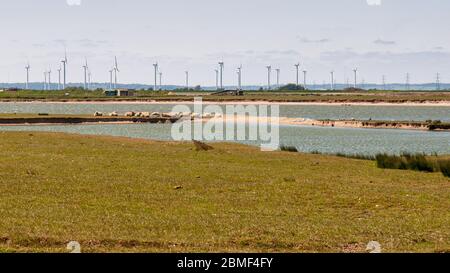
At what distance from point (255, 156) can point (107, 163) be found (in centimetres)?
1132

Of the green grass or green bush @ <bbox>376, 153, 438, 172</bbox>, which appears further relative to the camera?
green bush @ <bbox>376, 153, 438, 172</bbox>

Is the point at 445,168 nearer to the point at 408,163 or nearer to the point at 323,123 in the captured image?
the point at 408,163

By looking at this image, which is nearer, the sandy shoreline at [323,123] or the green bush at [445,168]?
the green bush at [445,168]

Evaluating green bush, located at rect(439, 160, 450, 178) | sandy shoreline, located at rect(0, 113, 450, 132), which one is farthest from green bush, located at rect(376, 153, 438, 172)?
sandy shoreline, located at rect(0, 113, 450, 132)

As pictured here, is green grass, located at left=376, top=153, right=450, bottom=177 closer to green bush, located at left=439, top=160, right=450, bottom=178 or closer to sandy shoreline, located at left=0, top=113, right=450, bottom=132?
green bush, located at left=439, top=160, right=450, bottom=178

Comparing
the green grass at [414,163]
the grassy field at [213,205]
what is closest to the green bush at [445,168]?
the green grass at [414,163]

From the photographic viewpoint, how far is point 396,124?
403ft

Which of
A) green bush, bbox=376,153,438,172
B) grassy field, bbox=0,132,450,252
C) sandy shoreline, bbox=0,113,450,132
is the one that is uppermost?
grassy field, bbox=0,132,450,252

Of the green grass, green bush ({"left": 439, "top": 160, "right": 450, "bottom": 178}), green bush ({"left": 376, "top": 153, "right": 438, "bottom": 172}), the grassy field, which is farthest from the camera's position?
green bush ({"left": 376, "top": 153, "right": 438, "bottom": 172})

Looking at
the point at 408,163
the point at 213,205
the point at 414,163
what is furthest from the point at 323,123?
the point at 213,205

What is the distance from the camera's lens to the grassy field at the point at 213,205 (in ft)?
62.6

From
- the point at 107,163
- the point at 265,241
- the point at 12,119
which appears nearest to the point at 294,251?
the point at 265,241

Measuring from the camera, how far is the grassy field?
19.1 m

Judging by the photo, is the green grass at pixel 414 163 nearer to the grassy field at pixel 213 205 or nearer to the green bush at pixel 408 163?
the green bush at pixel 408 163
